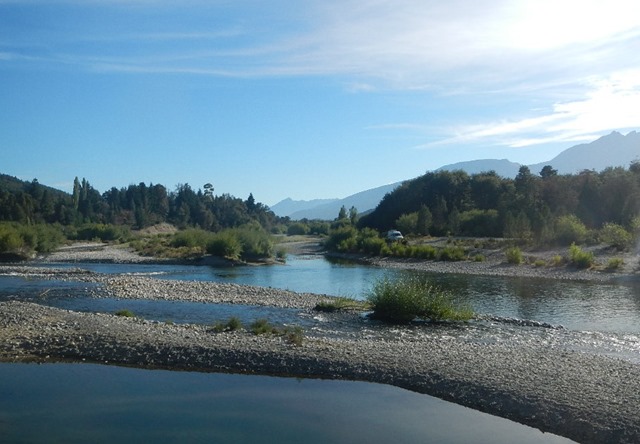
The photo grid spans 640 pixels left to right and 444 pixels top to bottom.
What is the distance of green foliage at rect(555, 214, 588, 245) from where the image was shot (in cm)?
5734

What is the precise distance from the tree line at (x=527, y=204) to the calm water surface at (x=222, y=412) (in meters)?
47.1

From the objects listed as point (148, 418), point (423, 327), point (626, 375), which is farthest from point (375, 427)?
point (423, 327)

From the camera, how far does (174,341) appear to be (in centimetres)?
1877

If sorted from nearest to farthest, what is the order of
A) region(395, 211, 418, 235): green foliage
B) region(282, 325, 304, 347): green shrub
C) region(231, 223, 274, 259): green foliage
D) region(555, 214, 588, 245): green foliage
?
region(282, 325, 304, 347): green shrub
region(555, 214, 588, 245): green foliage
region(231, 223, 274, 259): green foliage
region(395, 211, 418, 235): green foliage

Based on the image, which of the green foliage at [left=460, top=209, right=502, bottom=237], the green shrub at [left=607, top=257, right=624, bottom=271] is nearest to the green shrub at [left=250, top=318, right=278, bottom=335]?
the green shrub at [left=607, top=257, right=624, bottom=271]

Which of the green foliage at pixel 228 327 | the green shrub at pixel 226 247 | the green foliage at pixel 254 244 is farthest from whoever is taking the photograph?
the green foliage at pixel 254 244

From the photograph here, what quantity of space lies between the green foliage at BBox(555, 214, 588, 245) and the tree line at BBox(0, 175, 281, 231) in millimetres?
72035

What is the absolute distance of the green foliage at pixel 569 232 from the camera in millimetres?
57344

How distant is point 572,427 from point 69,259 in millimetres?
57091

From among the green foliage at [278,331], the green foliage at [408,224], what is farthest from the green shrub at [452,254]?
the green foliage at [278,331]

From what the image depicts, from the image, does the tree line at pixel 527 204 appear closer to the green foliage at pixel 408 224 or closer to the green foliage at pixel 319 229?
the green foliage at pixel 408 224

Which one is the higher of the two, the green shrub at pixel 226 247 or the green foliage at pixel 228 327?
the green shrub at pixel 226 247

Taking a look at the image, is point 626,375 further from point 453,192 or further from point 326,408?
point 453,192

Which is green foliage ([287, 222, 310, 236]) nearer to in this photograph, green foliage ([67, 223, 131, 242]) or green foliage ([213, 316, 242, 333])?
green foliage ([67, 223, 131, 242])
